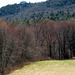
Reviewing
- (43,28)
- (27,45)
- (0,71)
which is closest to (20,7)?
(43,28)

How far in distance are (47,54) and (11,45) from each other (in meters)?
19.5

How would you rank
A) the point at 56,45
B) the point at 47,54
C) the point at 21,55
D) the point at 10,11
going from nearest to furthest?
1. the point at 21,55
2. the point at 47,54
3. the point at 56,45
4. the point at 10,11

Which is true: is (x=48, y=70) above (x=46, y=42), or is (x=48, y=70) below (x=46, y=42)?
below

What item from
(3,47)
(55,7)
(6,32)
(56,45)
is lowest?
(56,45)

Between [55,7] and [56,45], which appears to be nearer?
[56,45]

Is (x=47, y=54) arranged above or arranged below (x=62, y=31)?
below

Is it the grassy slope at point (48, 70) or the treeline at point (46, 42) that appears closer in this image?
the grassy slope at point (48, 70)

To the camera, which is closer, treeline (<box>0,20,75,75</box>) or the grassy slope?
the grassy slope

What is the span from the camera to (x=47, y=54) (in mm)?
40125

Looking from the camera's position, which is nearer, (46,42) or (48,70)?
(48,70)

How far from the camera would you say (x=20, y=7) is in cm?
14988

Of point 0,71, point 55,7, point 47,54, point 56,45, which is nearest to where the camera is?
point 0,71

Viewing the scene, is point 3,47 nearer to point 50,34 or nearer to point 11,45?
point 11,45

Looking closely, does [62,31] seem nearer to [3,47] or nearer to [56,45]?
[56,45]
